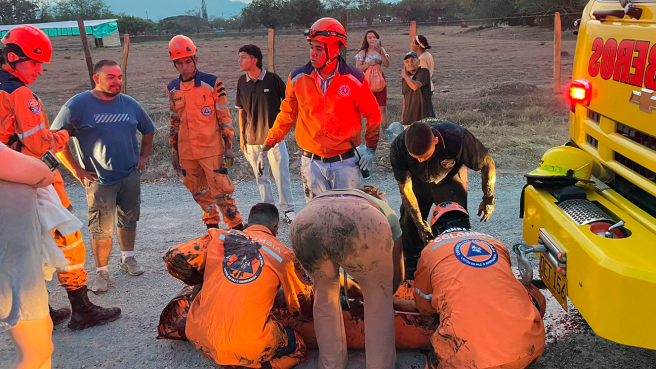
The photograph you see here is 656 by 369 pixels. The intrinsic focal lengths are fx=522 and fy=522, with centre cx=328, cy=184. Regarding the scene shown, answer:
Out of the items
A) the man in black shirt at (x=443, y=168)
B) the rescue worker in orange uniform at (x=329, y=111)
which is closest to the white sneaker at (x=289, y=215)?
the rescue worker in orange uniform at (x=329, y=111)

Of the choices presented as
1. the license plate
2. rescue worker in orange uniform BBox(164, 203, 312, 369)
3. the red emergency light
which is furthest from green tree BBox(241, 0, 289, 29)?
the license plate

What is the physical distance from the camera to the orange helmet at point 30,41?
367 centimetres

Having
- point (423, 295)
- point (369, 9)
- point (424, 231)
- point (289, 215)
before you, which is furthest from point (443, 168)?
point (369, 9)

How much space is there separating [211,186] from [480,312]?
359 centimetres

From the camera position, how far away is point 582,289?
256 centimetres

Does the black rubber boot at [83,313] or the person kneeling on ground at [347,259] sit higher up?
the person kneeling on ground at [347,259]

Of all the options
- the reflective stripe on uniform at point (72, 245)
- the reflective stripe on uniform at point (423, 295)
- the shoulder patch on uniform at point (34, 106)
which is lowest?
the reflective stripe on uniform at point (423, 295)

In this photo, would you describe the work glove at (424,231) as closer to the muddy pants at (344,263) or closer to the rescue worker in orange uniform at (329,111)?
the rescue worker in orange uniform at (329,111)

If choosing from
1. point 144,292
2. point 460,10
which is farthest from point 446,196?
point 460,10

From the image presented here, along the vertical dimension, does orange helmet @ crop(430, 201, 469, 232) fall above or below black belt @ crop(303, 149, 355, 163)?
below

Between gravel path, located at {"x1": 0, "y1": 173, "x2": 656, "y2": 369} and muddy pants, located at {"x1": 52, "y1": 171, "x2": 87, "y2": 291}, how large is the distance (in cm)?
39

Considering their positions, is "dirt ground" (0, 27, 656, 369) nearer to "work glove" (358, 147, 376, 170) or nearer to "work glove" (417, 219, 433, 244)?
"work glove" (417, 219, 433, 244)

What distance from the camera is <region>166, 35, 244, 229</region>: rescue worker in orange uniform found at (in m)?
5.34

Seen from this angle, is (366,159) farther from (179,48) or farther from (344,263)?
(179,48)
